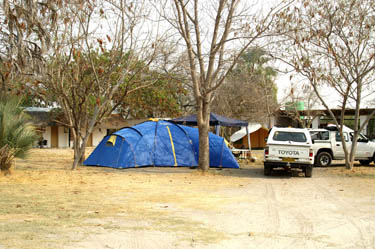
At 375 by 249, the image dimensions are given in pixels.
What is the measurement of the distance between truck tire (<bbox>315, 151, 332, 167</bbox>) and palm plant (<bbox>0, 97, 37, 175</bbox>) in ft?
40.9

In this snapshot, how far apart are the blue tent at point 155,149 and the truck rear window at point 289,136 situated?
9.82 feet

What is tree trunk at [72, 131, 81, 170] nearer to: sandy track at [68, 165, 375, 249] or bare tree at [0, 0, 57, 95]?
bare tree at [0, 0, 57, 95]

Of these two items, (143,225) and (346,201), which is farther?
(346,201)

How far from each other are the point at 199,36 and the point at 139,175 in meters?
5.40

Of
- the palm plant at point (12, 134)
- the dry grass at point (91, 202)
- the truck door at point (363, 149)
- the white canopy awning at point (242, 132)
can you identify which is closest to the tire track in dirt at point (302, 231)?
the dry grass at point (91, 202)

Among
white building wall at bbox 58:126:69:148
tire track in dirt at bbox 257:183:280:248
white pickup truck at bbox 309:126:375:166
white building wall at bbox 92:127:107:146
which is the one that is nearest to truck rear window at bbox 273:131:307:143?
white pickup truck at bbox 309:126:375:166

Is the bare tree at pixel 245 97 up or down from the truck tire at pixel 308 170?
up

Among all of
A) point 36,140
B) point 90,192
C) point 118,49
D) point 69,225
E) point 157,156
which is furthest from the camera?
point 157,156

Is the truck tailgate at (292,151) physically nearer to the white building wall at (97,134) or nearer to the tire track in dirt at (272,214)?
the tire track in dirt at (272,214)

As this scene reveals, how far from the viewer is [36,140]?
13609 mm

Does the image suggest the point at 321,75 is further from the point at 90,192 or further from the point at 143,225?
the point at 143,225

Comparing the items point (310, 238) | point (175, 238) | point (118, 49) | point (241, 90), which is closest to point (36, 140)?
point (118, 49)

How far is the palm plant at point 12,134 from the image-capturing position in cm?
1295

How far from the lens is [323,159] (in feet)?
65.4
